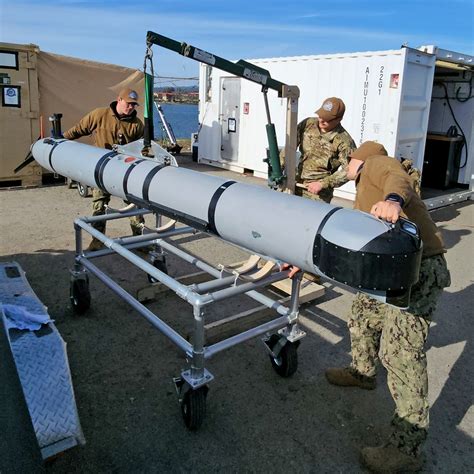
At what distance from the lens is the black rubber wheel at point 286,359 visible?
324 centimetres

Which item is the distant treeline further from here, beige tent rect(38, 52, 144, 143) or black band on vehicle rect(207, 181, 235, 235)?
black band on vehicle rect(207, 181, 235, 235)

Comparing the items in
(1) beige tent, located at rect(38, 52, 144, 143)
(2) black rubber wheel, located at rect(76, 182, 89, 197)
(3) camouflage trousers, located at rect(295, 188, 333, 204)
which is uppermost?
(1) beige tent, located at rect(38, 52, 144, 143)

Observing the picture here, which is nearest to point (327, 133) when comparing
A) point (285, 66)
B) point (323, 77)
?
point (323, 77)

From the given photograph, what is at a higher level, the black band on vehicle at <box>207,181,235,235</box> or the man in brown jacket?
the man in brown jacket

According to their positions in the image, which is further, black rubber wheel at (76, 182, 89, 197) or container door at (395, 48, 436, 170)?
black rubber wheel at (76, 182, 89, 197)

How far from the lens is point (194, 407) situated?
8.93 feet

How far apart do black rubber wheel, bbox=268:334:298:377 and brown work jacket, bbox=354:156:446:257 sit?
1174 millimetres

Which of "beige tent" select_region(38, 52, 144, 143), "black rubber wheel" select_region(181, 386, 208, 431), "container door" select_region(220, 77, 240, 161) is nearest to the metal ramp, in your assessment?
"black rubber wheel" select_region(181, 386, 208, 431)

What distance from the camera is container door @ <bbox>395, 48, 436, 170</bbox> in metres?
6.98

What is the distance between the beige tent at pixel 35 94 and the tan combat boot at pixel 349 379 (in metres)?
7.54

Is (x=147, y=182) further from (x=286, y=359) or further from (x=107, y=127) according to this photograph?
(x=107, y=127)

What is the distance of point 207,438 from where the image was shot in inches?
108

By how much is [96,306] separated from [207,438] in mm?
1975

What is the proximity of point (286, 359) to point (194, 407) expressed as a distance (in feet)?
2.65
